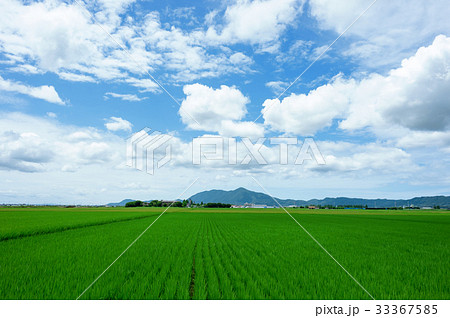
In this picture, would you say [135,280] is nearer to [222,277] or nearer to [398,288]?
[222,277]

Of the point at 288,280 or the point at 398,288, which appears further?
the point at 288,280

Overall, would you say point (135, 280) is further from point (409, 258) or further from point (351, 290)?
point (409, 258)

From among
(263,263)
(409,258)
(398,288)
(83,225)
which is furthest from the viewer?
(83,225)

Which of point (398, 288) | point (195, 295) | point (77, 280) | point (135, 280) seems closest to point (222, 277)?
point (195, 295)

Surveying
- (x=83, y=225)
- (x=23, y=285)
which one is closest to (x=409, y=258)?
(x=23, y=285)

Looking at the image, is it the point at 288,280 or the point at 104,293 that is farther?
the point at 288,280

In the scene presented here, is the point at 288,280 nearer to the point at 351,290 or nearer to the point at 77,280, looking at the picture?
the point at 351,290

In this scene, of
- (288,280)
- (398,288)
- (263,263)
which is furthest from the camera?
(263,263)

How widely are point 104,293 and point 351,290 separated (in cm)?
558

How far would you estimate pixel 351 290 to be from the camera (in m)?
6.50

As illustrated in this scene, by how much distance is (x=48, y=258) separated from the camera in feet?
33.2

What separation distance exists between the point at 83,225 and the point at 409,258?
25908 mm
